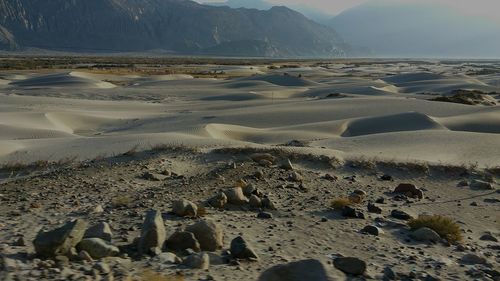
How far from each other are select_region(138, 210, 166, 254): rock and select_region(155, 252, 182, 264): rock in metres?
0.16

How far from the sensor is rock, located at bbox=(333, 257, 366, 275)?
6.21m

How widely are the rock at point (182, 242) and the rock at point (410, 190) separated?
17.4ft

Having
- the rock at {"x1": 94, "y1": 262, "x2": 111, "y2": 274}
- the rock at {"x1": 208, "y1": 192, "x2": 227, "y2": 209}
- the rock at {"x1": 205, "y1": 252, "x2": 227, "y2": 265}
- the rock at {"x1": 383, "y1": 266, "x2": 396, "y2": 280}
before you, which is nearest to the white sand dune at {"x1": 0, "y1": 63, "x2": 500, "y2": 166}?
the rock at {"x1": 208, "y1": 192, "x2": 227, "y2": 209}

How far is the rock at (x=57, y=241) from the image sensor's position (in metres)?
5.86

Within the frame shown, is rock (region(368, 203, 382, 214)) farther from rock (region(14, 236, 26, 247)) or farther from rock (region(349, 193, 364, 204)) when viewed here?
rock (region(14, 236, 26, 247))

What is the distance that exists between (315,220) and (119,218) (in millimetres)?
2910

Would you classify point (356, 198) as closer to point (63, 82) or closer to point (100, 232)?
point (100, 232)

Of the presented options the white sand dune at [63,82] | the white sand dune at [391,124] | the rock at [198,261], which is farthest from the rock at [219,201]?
the white sand dune at [63,82]

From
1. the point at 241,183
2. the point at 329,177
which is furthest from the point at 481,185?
the point at 241,183

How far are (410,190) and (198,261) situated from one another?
5800 mm

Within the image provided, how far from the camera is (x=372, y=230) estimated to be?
787 centimetres

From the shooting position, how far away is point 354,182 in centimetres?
1138

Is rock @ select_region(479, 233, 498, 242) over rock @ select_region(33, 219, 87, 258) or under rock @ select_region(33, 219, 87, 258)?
under

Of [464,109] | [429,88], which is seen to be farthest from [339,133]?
[429,88]
